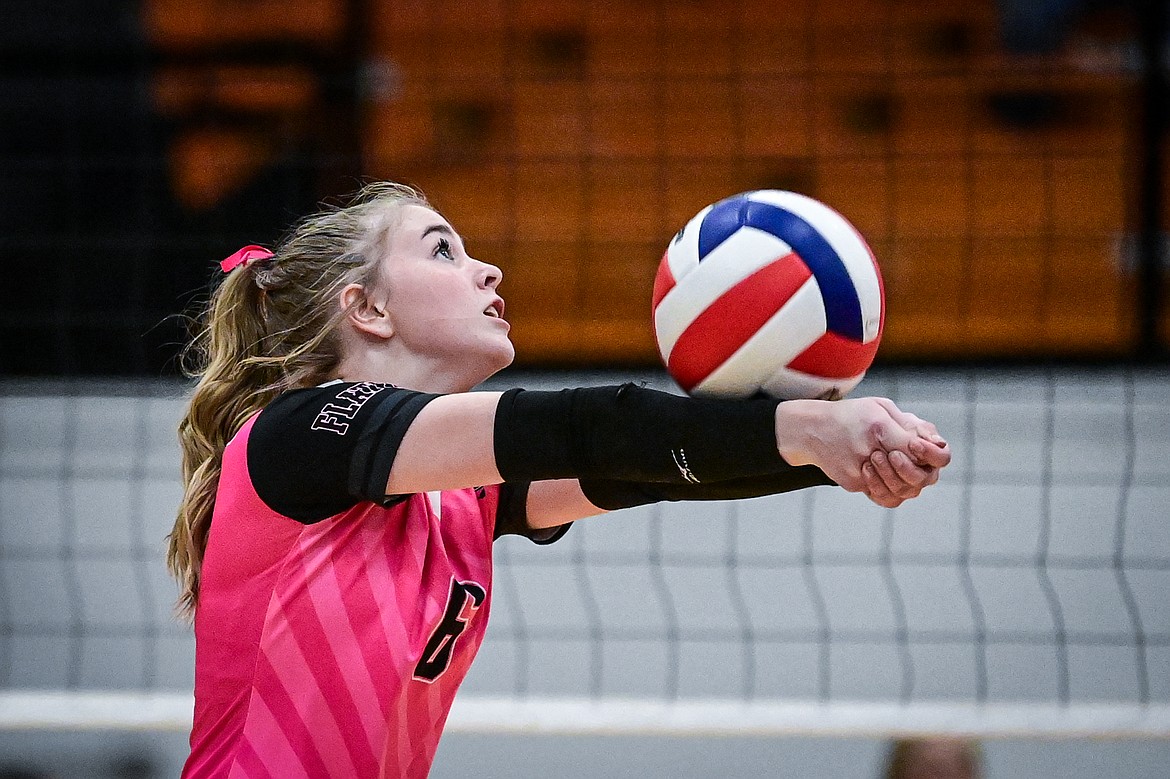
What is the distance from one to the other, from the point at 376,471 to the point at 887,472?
23.9 inches

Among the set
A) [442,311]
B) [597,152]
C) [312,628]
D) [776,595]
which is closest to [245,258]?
[442,311]

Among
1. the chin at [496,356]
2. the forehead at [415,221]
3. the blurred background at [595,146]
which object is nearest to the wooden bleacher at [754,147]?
the blurred background at [595,146]

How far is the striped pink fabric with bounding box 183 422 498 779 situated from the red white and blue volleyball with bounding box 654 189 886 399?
51cm

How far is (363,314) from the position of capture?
1.93 m

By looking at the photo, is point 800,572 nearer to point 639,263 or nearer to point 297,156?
point 639,263

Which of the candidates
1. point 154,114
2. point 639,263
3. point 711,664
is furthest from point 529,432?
A: point 154,114

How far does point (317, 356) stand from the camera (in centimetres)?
195

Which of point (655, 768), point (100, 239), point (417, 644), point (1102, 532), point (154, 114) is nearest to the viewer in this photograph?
point (417, 644)

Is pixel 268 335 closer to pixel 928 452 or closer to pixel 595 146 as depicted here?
pixel 928 452

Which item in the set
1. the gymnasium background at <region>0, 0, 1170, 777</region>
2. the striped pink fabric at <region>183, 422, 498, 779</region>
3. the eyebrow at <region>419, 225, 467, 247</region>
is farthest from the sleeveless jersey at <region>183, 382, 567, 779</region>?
the gymnasium background at <region>0, 0, 1170, 777</region>

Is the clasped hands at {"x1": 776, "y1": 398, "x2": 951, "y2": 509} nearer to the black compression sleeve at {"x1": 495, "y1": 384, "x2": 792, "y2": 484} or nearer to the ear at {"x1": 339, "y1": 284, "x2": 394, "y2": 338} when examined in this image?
the black compression sleeve at {"x1": 495, "y1": 384, "x2": 792, "y2": 484}

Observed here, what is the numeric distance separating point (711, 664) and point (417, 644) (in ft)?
7.31

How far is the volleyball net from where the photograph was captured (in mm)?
3336

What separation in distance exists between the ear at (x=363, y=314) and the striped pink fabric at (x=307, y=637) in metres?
0.22
